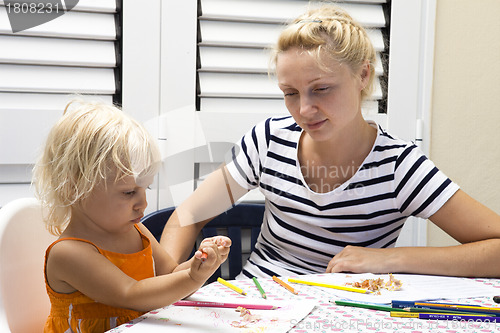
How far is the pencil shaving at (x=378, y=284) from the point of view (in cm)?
92

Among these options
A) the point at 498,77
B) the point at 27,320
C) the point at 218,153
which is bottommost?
the point at 27,320

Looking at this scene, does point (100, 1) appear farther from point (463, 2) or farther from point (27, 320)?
point (463, 2)

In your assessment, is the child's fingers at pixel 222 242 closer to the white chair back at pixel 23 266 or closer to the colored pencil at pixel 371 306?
the colored pencil at pixel 371 306

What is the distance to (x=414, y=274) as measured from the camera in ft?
3.44

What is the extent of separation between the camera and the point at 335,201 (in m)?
1.22

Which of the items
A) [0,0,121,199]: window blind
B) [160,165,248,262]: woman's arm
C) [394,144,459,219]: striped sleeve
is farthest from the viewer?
[0,0,121,199]: window blind

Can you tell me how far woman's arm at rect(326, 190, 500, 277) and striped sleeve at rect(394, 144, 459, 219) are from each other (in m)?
0.05

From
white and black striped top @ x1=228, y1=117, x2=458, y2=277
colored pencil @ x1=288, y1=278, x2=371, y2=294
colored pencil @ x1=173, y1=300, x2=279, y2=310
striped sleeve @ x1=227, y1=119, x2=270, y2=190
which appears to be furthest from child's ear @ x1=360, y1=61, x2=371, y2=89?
colored pencil @ x1=173, y1=300, x2=279, y2=310

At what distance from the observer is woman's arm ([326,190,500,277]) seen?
3.43 feet

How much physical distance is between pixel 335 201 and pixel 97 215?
0.54 m

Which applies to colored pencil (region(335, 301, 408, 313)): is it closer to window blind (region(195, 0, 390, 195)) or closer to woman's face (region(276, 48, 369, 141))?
woman's face (region(276, 48, 369, 141))

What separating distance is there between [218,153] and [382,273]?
69 centimetres

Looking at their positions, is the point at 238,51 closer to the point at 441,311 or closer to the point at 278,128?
the point at 278,128

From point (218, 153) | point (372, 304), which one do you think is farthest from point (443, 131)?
point (372, 304)
